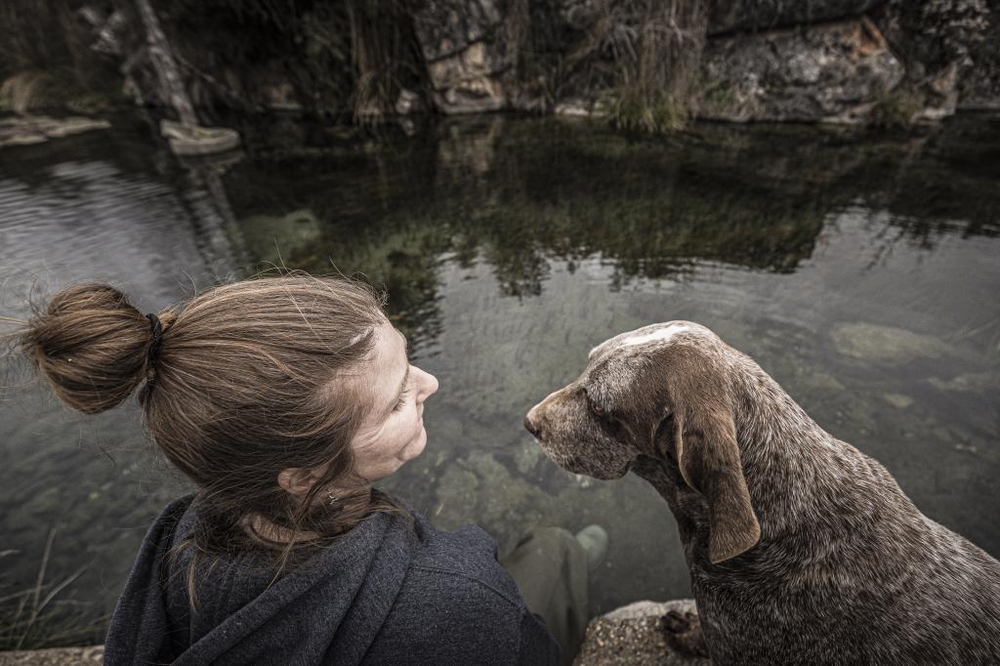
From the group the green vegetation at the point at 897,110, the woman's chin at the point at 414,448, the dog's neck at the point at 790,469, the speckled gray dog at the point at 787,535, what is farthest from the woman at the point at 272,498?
the green vegetation at the point at 897,110

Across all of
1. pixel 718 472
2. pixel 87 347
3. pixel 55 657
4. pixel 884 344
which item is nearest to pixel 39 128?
pixel 55 657

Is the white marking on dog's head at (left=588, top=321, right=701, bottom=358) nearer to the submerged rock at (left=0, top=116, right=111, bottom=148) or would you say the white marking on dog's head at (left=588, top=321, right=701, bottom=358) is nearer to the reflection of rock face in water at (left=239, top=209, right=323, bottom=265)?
the reflection of rock face in water at (left=239, top=209, right=323, bottom=265)

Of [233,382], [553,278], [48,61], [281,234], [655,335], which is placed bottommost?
[553,278]

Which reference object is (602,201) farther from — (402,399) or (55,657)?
(55,657)

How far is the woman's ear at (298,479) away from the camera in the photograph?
Result: 1444 mm

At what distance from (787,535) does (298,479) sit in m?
1.78

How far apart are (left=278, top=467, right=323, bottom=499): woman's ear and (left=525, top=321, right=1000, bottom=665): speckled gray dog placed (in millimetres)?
1294

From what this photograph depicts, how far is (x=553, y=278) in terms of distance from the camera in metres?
5.87

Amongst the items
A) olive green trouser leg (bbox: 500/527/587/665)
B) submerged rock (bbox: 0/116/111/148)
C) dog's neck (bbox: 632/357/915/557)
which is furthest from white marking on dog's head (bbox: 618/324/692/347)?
submerged rock (bbox: 0/116/111/148)

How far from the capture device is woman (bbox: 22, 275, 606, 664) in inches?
47.9

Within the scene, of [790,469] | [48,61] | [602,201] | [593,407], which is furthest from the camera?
[48,61]

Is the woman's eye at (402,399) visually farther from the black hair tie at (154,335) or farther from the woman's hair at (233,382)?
the black hair tie at (154,335)

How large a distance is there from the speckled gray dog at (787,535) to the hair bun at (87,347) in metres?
1.76

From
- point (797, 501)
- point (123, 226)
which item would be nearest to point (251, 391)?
point (797, 501)
